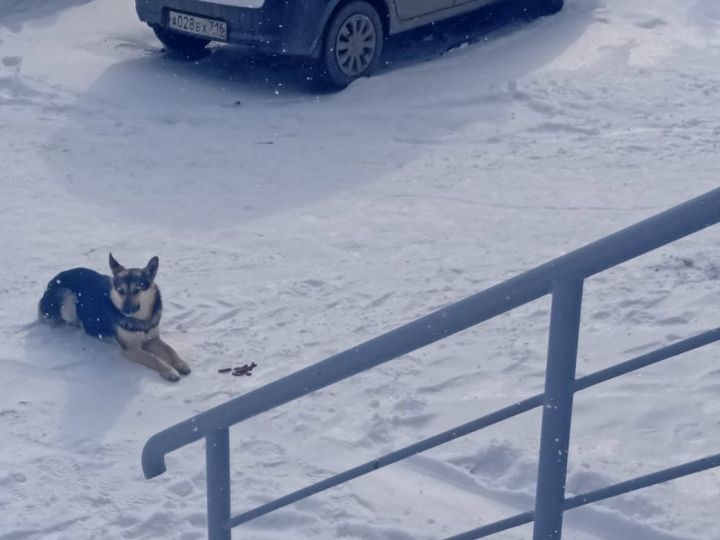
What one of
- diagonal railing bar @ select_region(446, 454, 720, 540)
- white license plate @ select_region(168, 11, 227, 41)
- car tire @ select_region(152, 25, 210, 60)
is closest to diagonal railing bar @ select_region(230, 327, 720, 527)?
diagonal railing bar @ select_region(446, 454, 720, 540)

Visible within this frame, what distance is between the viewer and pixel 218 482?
2.41 metres

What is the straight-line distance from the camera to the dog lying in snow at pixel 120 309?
4836 millimetres

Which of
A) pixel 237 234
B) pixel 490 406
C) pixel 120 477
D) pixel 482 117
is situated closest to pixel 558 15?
pixel 482 117

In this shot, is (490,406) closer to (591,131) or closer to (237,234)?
(237,234)

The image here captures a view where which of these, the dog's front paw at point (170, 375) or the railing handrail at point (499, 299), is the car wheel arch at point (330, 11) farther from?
the railing handrail at point (499, 299)

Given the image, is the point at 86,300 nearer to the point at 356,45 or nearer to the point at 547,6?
the point at 356,45

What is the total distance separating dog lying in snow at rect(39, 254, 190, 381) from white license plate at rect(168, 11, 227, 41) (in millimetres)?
3584

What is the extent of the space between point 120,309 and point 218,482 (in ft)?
8.66

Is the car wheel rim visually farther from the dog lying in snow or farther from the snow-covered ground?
the dog lying in snow

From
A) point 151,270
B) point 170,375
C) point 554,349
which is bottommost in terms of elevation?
point 170,375

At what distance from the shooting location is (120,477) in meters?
4.01

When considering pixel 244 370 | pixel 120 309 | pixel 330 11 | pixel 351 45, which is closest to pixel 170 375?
pixel 244 370

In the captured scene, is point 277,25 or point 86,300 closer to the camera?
point 86,300

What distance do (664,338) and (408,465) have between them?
4.47 feet
